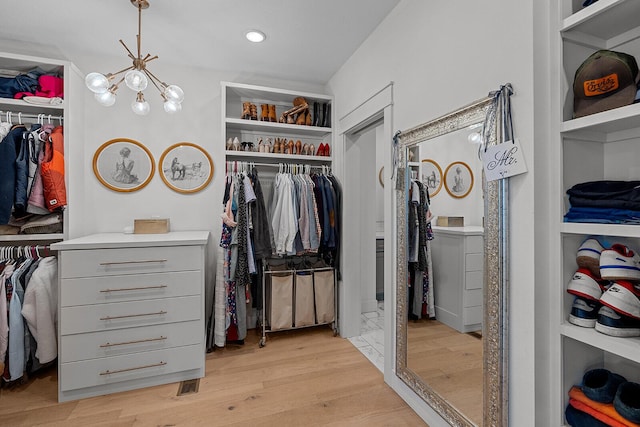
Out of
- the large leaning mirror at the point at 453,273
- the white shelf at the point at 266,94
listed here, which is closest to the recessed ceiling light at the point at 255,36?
the white shelf at the point at 266,94

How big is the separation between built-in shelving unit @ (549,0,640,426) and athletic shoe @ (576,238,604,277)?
25mm

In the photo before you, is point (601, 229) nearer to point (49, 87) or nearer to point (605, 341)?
point (605, 341)

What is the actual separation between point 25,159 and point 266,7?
74.3 inches

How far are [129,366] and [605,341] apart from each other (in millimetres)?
2464

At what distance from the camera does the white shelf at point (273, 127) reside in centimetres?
273

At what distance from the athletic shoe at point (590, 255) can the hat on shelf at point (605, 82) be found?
0.47 metres

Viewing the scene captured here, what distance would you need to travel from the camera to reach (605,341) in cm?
102

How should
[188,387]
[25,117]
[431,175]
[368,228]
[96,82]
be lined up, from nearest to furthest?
1. [96,82]
2. [431,175]
3. [188,387]
4. [25,117]
5. [368,228]

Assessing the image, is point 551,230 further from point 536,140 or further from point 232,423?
point 232,423

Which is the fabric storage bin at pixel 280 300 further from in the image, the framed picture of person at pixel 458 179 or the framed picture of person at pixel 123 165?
the framed picture of person at pixel 458 179

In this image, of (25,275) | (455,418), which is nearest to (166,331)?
(25,275)

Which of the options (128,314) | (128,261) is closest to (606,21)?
(128,261)

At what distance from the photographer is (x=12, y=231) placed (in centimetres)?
218

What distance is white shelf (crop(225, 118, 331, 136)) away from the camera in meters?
2.73
